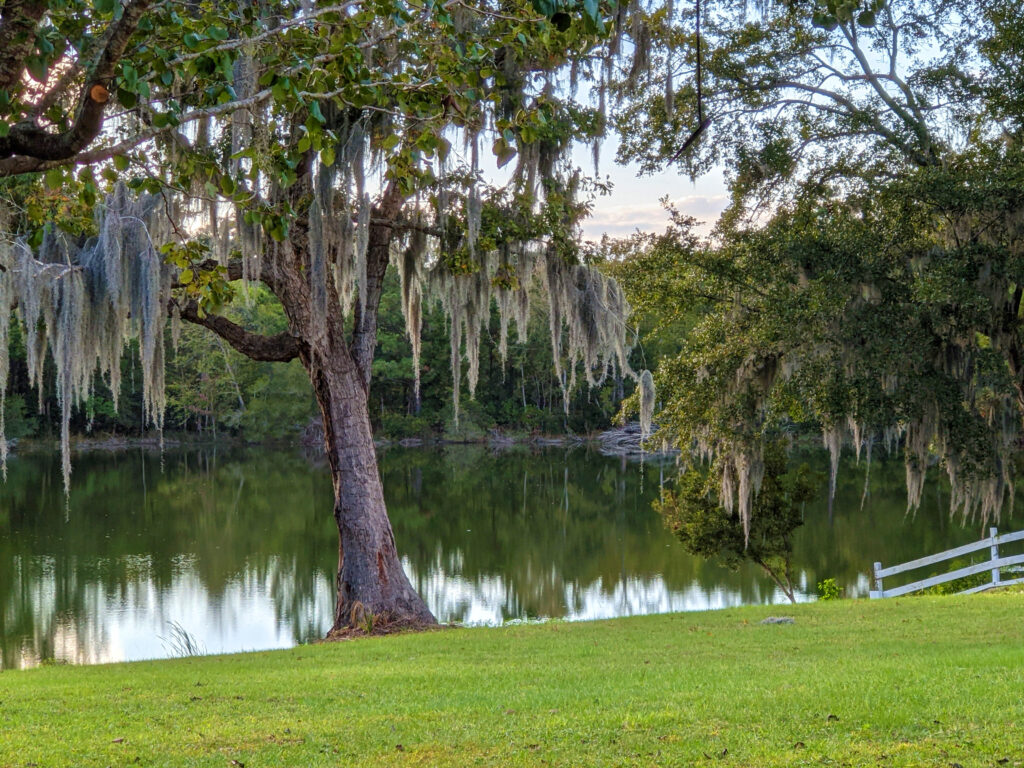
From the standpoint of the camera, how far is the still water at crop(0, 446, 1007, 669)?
15.4m

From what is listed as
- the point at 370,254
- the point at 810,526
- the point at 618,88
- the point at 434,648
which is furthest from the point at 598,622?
the point at 810,526

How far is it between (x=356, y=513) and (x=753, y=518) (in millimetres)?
6958

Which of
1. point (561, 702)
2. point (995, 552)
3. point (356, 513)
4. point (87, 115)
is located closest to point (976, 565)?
point (995, 552)

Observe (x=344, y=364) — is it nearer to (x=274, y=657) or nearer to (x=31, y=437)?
(x=274, y=657)

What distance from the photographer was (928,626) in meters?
9.96

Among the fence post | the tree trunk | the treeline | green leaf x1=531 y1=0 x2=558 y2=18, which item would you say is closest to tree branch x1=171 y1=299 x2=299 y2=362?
the tree trunk

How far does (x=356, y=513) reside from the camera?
11.5 m

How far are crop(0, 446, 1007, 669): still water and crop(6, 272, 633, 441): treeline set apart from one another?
14.1 meters

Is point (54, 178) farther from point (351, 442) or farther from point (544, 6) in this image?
point (351, 442)

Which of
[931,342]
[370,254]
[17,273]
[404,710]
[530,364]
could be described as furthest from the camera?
[530,364]

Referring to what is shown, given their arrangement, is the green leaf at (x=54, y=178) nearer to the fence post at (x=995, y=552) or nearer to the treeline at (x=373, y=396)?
the fence post at (x=995, y=552)

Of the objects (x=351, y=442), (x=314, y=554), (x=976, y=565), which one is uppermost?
(x=351, y=442)

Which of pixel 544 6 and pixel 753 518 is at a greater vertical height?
pixel 544 6

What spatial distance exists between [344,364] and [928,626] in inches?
275
